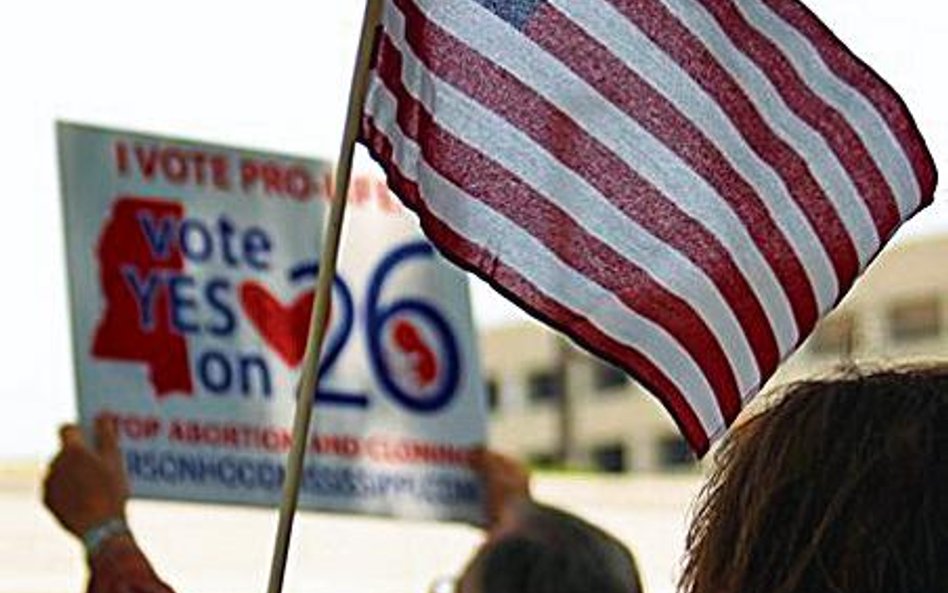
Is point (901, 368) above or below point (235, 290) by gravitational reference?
below

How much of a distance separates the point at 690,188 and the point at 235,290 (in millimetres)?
1931

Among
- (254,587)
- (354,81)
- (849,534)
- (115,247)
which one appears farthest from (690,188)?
(254,587)

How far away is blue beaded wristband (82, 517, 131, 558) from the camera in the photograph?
11.1 feet

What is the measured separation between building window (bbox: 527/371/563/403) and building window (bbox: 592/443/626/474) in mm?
1952

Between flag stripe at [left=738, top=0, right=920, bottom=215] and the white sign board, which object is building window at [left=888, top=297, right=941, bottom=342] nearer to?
the white sign board

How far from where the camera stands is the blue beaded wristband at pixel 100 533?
3.38 metres

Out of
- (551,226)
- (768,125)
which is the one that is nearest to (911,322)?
(768,125)

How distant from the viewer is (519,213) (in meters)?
3.10

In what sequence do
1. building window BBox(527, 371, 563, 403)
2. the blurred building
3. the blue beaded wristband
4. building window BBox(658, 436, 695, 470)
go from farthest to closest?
building window BBox(527, 371, 563, 403) → building window BBox(658, 436, 695, 470) → the blurred building → the blue beaded wristband

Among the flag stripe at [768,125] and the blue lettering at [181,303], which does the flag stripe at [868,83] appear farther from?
the blue lettering at [181,303]

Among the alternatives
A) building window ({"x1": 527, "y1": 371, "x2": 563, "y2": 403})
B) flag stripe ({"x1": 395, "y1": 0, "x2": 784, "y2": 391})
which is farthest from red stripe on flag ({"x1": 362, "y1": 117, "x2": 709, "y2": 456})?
building window ({"x1": 527, "y1": 371, "x2": 563, "y2": 403})

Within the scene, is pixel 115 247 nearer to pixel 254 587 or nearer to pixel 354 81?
pixel 354 81

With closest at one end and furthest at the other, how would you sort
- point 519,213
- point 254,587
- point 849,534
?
1. point 849,534
2. point 519,213
3. point 254,587

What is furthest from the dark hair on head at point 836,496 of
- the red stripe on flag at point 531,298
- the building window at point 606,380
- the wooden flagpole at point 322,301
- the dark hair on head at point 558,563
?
the building window at point 606,380
